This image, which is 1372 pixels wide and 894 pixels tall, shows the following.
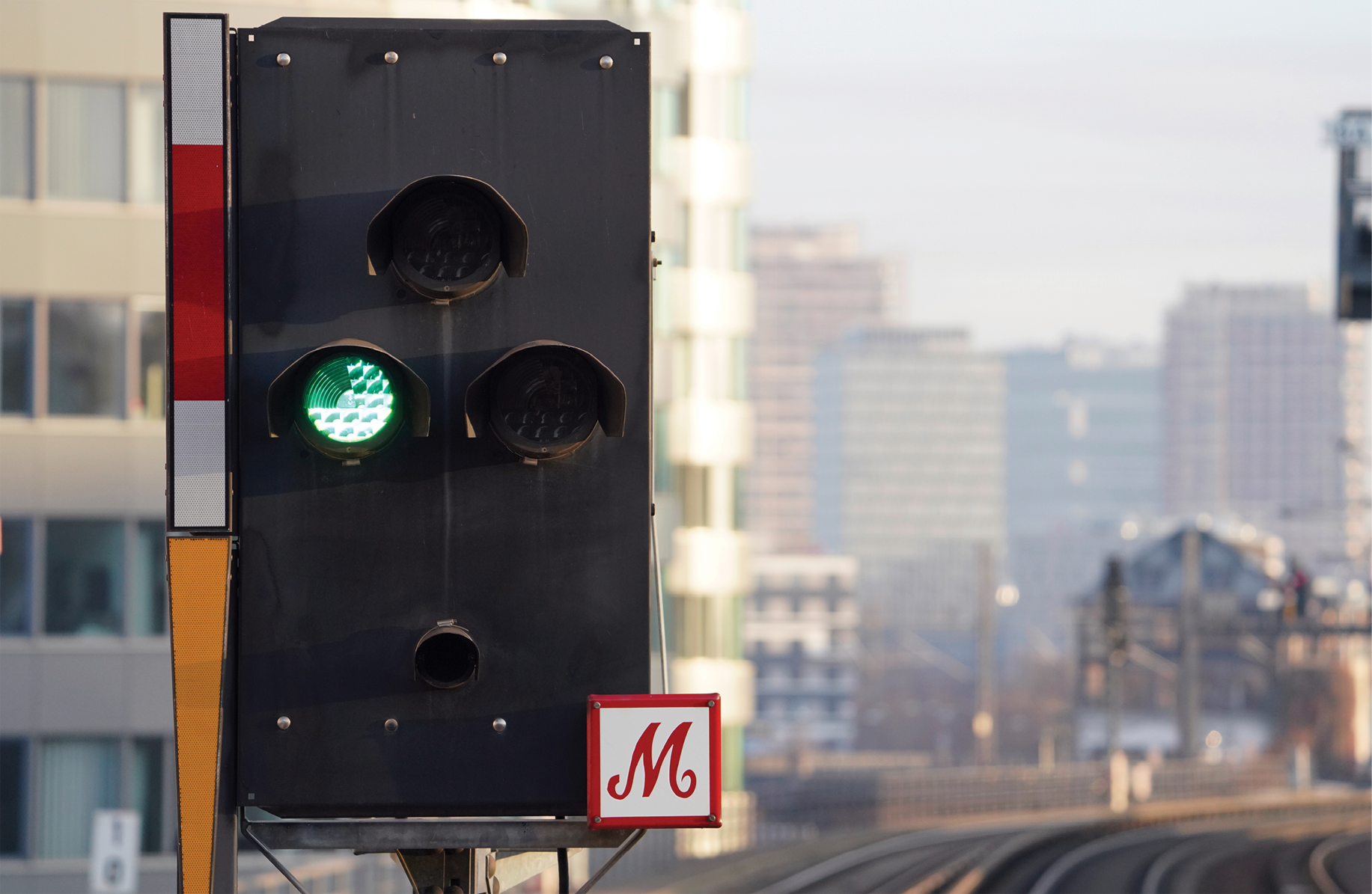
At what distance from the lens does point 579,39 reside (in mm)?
3898

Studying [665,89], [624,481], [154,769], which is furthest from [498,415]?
[665,89]

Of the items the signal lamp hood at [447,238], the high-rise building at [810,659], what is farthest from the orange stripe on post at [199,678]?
the high-rise building at [810,659]

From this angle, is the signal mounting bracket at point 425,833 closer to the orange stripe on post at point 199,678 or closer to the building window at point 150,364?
the orange stripe on post at point 199,678

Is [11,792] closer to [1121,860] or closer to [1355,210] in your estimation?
[1355,210]

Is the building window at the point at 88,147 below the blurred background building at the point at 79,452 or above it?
above

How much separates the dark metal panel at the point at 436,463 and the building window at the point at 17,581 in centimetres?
2841

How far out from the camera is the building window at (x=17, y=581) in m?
30.7

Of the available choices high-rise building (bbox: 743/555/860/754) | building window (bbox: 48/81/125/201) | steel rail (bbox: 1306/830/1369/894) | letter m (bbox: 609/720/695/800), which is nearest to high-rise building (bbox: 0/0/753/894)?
building window (bbox: 48/81/125/201)

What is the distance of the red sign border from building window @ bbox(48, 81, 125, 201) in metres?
29.0

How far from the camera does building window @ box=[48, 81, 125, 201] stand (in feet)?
102

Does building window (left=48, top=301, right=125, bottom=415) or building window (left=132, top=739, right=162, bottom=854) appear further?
building window (left=132, top=739, right=162, bottom=854)

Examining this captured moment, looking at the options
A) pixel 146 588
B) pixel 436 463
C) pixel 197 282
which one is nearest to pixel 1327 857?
pixel 146 588

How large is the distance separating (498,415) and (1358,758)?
10337 cm

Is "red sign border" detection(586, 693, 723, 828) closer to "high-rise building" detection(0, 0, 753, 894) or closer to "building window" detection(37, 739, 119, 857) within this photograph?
"high-rise building" detection(0, 0, 753, 894)
